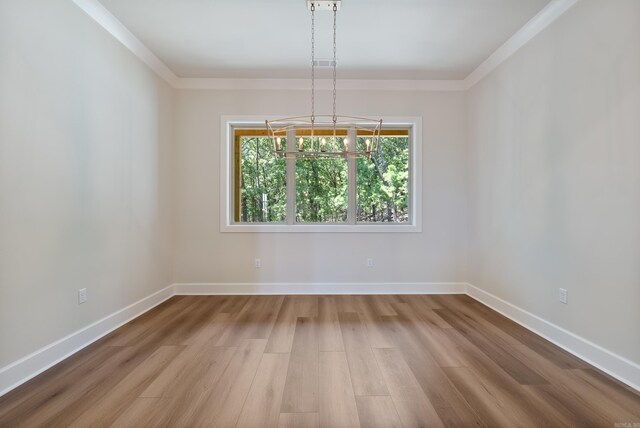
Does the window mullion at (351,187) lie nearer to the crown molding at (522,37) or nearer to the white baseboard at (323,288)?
the white baseboard at (323,288)

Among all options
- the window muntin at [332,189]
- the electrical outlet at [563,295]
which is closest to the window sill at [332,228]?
the window muntin at [332,189]

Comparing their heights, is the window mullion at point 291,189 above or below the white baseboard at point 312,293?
above

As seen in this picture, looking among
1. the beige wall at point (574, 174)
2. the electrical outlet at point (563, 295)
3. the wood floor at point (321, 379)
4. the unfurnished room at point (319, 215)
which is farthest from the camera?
the electrical outlet at point (563, 295)

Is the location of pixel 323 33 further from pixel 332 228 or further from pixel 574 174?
pixel 574 174

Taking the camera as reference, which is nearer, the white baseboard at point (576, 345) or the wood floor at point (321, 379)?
the wood floor at point (321, 379)

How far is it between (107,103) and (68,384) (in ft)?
7.46

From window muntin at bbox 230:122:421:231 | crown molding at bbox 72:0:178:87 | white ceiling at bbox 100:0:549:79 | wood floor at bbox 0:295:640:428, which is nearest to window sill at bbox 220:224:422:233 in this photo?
window muntin at bbox 230:122:421:231

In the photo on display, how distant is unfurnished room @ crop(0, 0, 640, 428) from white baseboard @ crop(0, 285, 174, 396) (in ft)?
0.06

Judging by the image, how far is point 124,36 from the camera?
2.98 m

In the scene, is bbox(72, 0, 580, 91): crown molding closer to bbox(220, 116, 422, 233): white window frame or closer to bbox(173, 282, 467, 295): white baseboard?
bbox(220, 116, 422, 233): white window frame

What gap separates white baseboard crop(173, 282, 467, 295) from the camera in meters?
4.06

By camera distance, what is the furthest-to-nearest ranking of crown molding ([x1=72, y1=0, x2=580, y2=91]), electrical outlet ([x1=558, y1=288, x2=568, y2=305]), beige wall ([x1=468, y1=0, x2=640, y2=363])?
crown molding ([x1=72, y1=0, x2=580, y2=91]) < electrical outlet ([x1=558, y1=288, x2=568, y2=305]) < beige wall ([x1=468, y1=0, x2=640, y2=363])

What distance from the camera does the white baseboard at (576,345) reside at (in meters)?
1.98

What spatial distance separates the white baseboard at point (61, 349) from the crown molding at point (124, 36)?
2.60 metres
